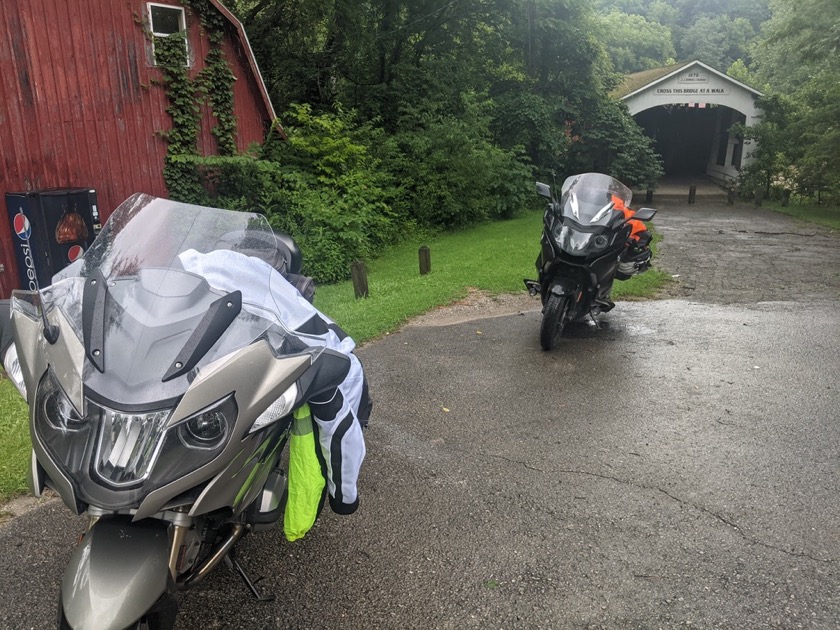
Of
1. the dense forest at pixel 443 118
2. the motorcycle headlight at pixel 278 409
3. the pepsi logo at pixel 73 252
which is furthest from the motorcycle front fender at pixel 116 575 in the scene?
the dense forest at pixel 443 118

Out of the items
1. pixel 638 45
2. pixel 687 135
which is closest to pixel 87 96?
pixel 687 135

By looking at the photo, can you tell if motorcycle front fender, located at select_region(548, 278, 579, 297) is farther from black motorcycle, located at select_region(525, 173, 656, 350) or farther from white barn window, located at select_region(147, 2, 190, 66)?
white barn window, located at select_region(147, 2, 190, 66)

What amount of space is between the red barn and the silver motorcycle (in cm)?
934

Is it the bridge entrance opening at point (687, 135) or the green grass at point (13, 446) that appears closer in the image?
the green grass at point (13, 446)

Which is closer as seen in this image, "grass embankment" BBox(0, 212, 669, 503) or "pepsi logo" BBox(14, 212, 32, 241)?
"grass embankment" BBox(0, 212, 669, 503)

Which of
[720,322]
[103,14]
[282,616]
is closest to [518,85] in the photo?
[103,14]

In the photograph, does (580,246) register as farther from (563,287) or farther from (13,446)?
(13,446)

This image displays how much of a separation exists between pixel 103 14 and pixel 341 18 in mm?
9782

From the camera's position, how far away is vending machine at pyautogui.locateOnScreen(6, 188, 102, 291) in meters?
9.82

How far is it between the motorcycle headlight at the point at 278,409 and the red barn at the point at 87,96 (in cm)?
977

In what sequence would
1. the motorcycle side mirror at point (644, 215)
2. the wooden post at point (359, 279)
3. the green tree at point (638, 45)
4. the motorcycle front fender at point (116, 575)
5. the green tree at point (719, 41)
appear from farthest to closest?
the green tree at point (719, 41), the green tree at point (638, 45), the wooden post at point (359, 279), the motorcycle side mirror at point (644, 215), the motorcycle front fender at point (116, 575)

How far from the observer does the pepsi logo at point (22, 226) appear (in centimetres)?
984

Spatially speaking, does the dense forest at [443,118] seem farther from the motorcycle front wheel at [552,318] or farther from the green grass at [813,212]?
the motorcycle front wheel at [552,318]

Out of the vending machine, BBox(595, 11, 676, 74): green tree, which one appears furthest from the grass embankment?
BBox(595, 11, 676, 74): green tree
